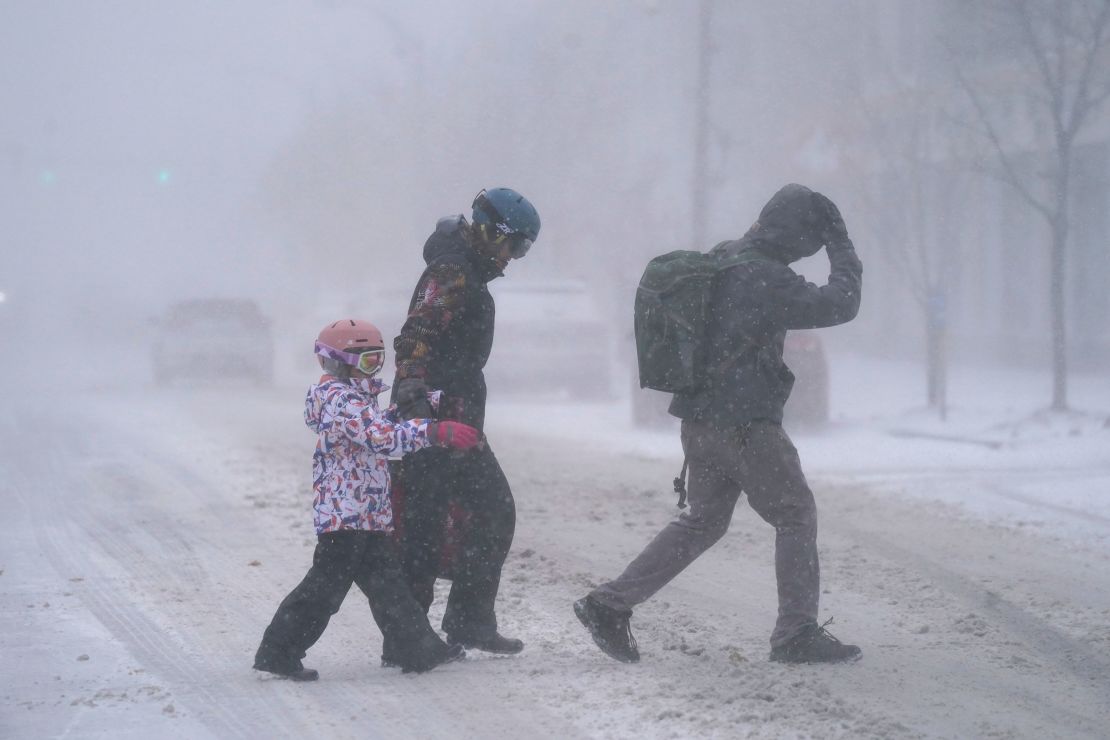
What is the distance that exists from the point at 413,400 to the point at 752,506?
1.35 m

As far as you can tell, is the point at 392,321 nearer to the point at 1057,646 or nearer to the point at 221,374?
the point at 221,374

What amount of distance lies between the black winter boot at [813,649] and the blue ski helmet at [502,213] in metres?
1.83

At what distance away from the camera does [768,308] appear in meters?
4.70

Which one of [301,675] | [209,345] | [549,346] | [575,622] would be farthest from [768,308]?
[209,345]

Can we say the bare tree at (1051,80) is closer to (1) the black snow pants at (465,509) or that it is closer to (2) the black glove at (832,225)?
(2) the black glove at (832,225)

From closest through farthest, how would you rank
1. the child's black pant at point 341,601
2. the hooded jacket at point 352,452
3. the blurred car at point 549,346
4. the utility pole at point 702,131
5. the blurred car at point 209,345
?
the hooded jacket at point 352,452
the child's black pant at point 341,601
the utility pole at point 702,131
the blurred car at point 549,346
the blurred car at point 209,345

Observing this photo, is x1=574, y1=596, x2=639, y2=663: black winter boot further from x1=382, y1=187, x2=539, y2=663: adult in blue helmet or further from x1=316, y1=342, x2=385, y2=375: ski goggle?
x1=316, y1=342, x2=385, y2=375: ski goggle

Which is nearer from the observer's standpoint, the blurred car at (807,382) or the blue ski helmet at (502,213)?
the blue ski helmet at (502,213)

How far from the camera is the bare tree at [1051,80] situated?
14.0 meters

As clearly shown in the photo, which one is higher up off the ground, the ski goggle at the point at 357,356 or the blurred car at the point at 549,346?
the ski goggle at the point at 357,356

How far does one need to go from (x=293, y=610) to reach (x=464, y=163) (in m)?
34.1

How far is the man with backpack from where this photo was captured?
473 centimetres

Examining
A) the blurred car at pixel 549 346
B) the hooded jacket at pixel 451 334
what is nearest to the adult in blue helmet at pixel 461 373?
the hooded jacket at pixel 451 334

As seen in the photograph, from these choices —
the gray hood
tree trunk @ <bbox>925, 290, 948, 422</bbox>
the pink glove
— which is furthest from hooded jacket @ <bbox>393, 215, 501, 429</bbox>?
tree trunk @ <bbox>925, 290, 948, 422</bbox>
